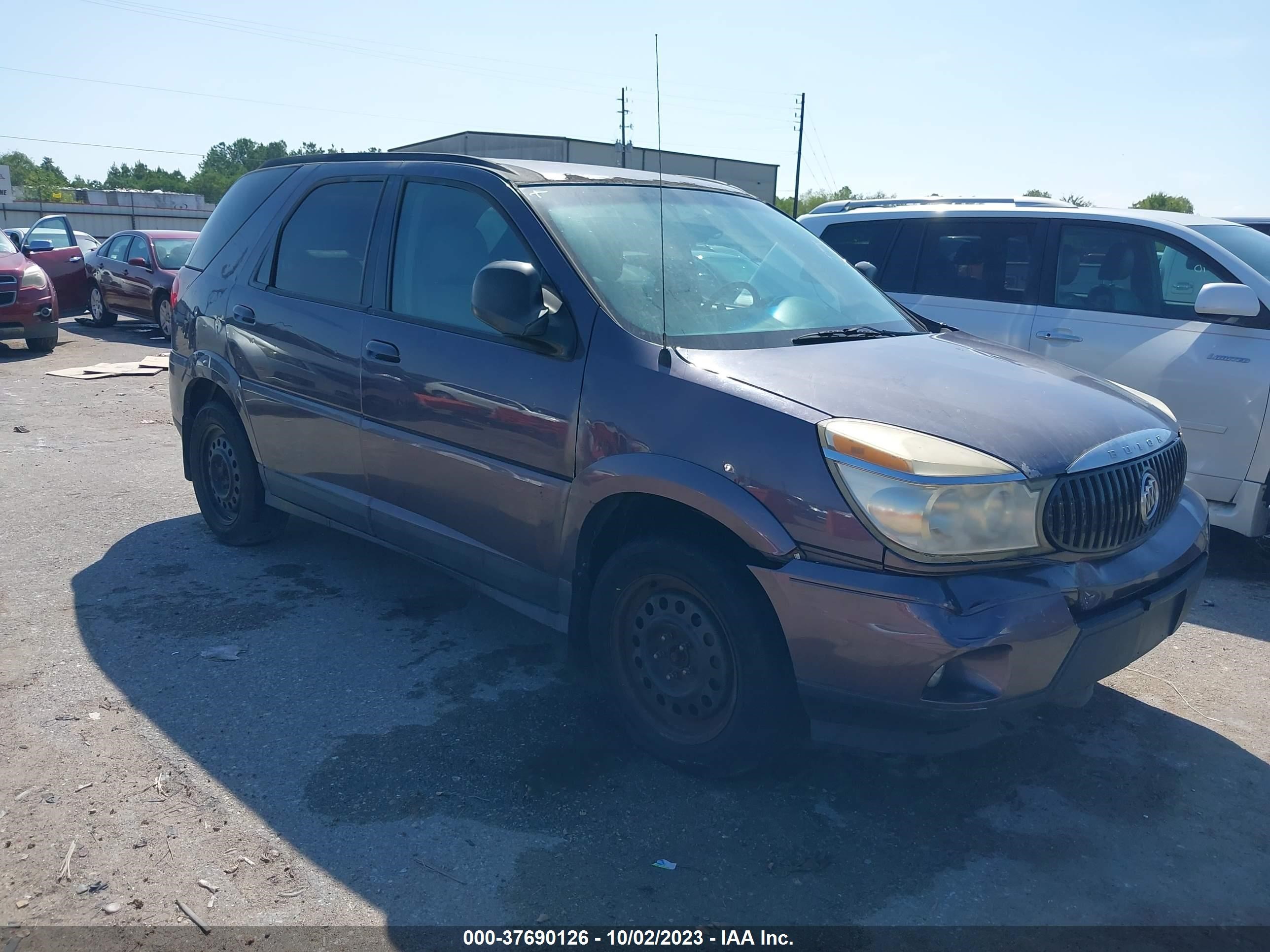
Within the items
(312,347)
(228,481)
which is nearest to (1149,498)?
(312,347)

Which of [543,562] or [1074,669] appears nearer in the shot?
[1074,669]

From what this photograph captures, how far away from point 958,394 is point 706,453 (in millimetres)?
839

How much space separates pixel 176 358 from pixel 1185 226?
579 cm

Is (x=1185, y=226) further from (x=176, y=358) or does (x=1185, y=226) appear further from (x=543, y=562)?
(x=176, y=358)

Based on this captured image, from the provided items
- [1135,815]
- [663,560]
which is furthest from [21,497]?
[1135,815]

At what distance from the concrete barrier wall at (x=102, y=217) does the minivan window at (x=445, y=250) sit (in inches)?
1988

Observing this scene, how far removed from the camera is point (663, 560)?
3.15 meters

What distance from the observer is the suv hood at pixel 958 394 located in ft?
9.55

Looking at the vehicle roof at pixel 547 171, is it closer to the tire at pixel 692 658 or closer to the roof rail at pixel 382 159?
the roof rail at pixel 382 159

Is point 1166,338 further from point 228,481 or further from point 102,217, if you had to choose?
point 102,217

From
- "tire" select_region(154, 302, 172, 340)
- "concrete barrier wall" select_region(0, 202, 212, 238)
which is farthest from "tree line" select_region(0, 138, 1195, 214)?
"tire" select_region(154, 302, 172, 340)

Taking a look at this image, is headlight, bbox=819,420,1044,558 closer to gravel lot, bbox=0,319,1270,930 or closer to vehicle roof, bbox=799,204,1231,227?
gravel lot, bbox=0,319,1270,930

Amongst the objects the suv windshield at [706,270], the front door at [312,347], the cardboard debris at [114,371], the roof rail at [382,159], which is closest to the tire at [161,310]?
the cardboard debris at [114,371]

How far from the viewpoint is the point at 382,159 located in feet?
14.8
